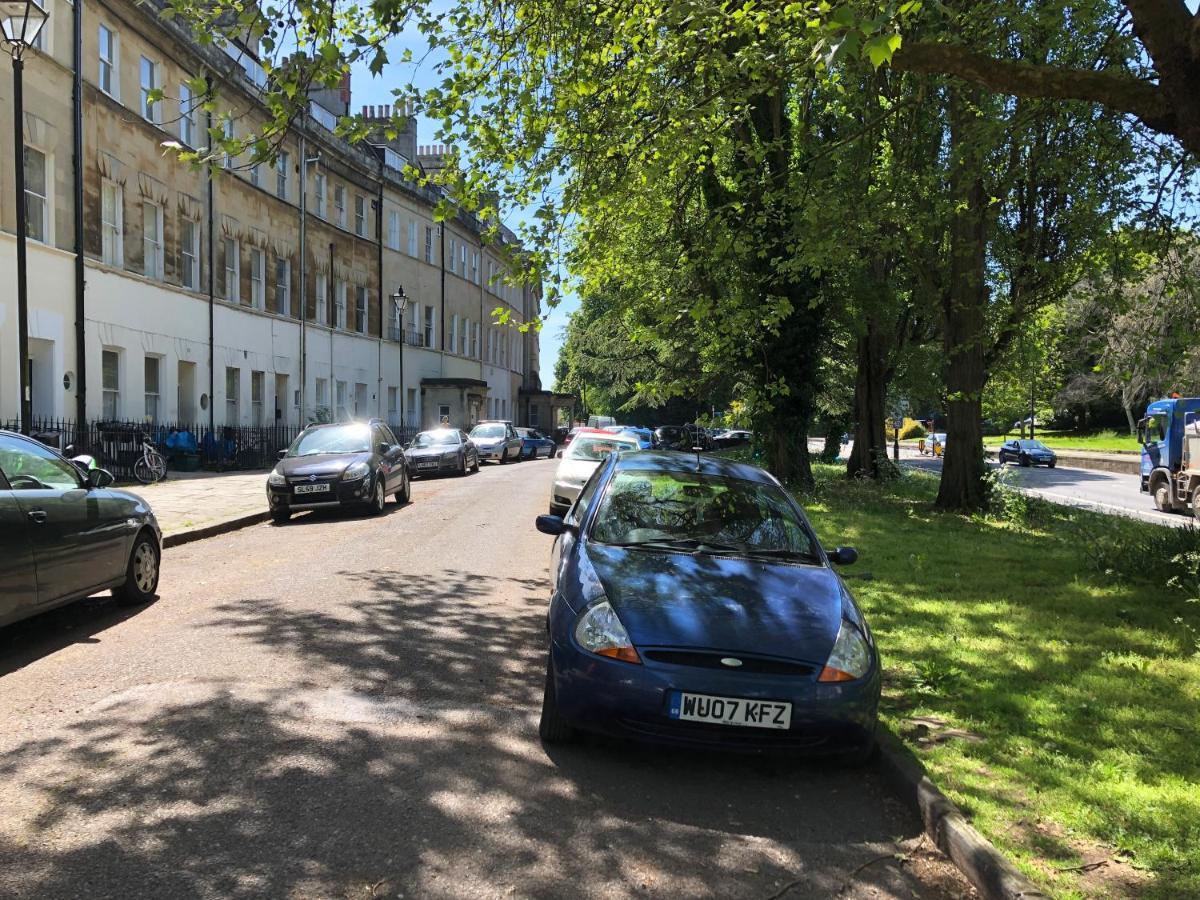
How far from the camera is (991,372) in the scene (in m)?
18.7

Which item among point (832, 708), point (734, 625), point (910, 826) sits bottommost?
point (910, 826)

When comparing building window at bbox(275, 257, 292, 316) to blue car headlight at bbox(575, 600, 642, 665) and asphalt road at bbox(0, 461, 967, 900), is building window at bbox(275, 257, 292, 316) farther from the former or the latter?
blue car headlight at bbox(575, 600, 642, 665)

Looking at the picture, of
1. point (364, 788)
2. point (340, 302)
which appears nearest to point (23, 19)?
point (364, 788)

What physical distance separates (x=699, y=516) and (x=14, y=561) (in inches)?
176

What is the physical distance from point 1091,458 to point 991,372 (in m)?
29.9

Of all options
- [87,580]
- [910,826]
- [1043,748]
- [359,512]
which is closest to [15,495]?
[87,580]

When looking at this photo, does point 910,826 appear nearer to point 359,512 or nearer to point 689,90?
point 689,90

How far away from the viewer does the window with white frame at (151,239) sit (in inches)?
927

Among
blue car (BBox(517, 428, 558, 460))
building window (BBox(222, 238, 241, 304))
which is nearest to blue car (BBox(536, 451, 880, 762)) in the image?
building window (BBox(222, 238, 241, 304))

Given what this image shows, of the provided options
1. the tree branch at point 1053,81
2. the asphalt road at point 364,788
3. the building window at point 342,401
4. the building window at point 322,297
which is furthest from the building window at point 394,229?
the tree branch at point 1053,81

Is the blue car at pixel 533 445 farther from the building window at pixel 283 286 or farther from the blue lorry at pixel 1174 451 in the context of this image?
the blue lorry at pixel 1174 451

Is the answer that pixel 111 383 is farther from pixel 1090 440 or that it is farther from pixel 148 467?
pixel 1090 440

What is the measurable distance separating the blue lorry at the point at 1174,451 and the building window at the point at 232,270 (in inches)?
1082

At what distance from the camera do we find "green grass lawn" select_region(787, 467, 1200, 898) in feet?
11.4
